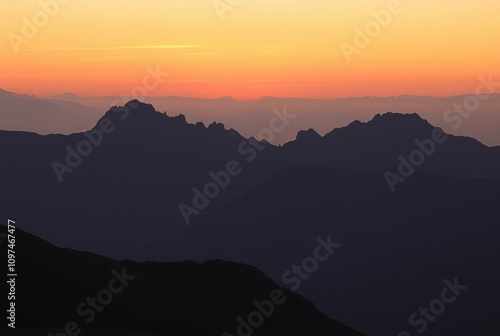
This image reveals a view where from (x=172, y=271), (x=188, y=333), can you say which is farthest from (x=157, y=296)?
(x=172, y=271)

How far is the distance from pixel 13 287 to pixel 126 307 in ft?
45.4

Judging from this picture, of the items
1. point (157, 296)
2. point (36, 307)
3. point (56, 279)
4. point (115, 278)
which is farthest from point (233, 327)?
point (36, 307)

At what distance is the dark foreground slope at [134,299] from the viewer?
71375 millimetres

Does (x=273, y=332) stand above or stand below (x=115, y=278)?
below

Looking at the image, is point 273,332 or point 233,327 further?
point 273,332

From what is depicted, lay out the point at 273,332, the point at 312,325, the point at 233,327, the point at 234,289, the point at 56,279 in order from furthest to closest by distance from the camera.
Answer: the point at 234,289, the point at 312,325, the point at 273,332, the point at 233,327, the point at 56,279

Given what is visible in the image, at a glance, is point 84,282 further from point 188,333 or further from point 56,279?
point 188,333

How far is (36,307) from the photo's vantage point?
69.8m

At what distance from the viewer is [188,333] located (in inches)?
3152

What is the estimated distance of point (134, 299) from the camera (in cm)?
8506

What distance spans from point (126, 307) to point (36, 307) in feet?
42.3

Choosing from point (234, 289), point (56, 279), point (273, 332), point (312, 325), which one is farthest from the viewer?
point (234, 289)

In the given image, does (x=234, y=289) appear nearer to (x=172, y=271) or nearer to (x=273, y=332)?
(x=172, y=271)

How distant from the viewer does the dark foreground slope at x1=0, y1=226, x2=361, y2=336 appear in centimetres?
7138
